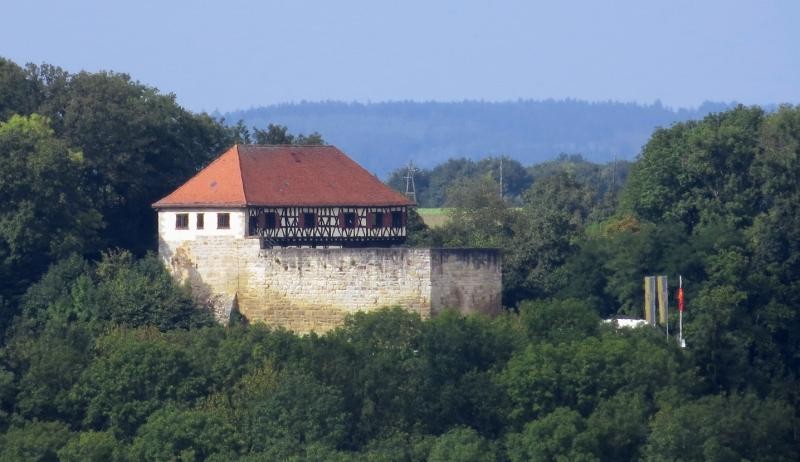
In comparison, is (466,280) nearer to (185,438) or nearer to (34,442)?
(185,438)

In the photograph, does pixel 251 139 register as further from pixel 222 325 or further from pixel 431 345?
pixel 431 345

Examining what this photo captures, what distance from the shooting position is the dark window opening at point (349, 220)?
47.3m

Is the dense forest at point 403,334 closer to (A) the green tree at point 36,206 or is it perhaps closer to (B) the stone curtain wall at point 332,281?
(A) the green tree at point 36,206

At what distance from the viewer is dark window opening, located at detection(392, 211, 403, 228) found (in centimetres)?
4788

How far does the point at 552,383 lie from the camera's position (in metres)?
41.2

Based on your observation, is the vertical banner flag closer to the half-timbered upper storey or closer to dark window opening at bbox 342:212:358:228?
the half-timbered upper storey

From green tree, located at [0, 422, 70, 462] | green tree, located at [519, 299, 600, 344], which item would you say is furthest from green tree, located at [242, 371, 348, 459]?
green tree, located at [519, 299, 600, 344]

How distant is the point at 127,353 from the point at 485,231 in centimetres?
1444

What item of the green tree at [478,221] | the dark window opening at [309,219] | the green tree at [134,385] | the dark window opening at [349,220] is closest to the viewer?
the green tree at [134,385]

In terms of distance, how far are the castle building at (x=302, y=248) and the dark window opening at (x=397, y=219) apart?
0.02m

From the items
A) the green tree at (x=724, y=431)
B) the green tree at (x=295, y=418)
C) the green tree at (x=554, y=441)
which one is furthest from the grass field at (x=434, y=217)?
the green tree at (x=554, y=441)

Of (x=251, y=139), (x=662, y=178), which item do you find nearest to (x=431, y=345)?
(x=662, y=178)

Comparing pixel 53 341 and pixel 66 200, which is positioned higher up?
pixel 66 200

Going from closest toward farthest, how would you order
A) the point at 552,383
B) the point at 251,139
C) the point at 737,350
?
the point at 552,383 < the point at 737,350 < the point at 251,139
